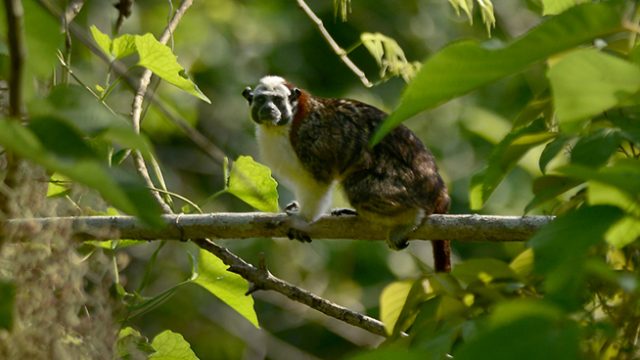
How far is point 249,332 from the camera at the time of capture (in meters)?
8.16

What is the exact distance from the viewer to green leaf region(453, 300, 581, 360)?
1093mm

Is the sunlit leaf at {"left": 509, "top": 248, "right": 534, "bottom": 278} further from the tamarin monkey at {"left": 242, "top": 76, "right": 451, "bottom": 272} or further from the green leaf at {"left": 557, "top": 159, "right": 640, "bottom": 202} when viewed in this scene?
the tamarin monkey at {"left": 242, "top": 76, "right": 451, "bottom": 272}

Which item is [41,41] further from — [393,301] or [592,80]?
[393,301]

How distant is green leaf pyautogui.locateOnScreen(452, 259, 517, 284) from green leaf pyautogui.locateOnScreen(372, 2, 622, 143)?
76cm

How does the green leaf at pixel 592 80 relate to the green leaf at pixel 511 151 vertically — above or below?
above

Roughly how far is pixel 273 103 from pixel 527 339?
12.0 ft

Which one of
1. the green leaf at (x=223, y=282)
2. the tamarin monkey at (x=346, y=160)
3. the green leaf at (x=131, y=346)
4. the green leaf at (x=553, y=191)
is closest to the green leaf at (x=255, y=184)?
the green leaf at (x=223, y=282)

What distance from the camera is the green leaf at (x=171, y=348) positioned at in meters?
2.58

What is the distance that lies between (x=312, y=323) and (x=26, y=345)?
6916 mm

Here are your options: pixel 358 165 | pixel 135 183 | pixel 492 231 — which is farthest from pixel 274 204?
pixel 135 183

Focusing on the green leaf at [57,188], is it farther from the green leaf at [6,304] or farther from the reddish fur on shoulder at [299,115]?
the reddish fur on shoulder at [299,115]

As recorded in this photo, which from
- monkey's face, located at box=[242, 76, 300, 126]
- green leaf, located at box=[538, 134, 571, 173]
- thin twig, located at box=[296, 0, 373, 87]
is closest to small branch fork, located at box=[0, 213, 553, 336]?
thin twig, located at box=[296, 0, 373, 87]

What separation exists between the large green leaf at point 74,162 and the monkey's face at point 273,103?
3434mm

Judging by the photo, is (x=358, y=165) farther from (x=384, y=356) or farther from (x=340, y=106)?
(x=384, y=356)
